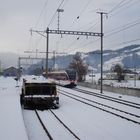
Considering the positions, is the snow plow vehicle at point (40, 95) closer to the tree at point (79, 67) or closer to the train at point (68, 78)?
the train at point (68, 78)

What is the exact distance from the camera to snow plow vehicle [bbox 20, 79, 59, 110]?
26.9 meters

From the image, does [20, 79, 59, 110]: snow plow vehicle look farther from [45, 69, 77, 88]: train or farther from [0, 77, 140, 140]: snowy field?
[45, 69, 77, 88]: train

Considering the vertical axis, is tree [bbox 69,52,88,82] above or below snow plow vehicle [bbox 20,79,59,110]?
above

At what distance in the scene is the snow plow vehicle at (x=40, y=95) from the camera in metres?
26.9

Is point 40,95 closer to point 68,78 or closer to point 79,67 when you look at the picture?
point 68,78

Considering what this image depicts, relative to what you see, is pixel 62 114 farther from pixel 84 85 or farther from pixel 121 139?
pixel 84 85

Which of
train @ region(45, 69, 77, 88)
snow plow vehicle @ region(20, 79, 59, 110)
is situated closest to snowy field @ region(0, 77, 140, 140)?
snow plow vehicle @ region(20, 79, 59, 110)

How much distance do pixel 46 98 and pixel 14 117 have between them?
29.1 feet

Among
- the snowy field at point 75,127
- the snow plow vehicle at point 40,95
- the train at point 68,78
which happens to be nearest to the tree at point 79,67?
the train at point 68,78

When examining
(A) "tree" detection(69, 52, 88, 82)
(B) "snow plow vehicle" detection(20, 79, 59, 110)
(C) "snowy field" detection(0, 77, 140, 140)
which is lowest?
(C) "snowy field" detection(0, 77, 140, 140)

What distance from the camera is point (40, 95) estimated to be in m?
27.3

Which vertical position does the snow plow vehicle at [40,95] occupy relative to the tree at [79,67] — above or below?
below

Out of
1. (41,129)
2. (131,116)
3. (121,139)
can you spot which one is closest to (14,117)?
(41,129)

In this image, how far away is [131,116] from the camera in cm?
2259
